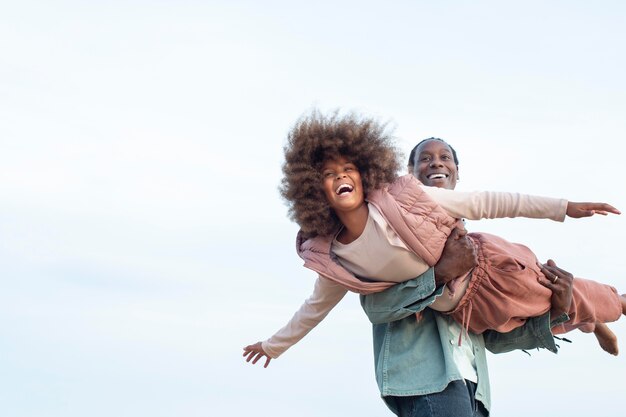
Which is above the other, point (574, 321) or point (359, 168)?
point (359, 168)

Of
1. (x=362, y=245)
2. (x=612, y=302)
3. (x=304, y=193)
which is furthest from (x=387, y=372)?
(x=612, y=302)

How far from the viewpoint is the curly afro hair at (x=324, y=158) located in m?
4.29

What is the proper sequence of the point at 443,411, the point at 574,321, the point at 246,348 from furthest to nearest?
the point at 246,348
the point at 574,321
the point at 443,411

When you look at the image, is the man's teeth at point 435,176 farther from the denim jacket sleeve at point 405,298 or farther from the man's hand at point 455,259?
the denim jacket sleeve at point 405,298

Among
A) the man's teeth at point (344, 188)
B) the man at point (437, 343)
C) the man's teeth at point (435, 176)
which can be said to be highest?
the man's teeth at point (435, 176)

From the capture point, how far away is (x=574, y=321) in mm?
4637

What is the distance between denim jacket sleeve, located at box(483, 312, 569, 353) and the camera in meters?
4.49

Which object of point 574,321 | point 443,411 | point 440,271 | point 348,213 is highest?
point 348,213

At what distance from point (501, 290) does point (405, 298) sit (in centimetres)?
47

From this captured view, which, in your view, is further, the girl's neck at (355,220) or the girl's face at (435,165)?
the girl's face at (435,165)

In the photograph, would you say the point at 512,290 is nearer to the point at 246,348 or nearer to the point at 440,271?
the point at 440,271

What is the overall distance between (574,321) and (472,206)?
937mm

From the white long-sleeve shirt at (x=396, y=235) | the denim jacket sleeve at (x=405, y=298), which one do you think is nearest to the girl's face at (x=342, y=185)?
the white long-sleeve shirt at (x=396, y=235)

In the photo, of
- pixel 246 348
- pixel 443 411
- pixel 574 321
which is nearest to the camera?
pixel 443 411
